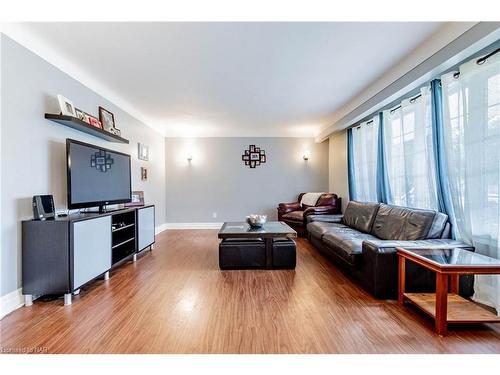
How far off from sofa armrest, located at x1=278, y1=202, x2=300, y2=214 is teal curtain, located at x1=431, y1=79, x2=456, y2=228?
334 centimetres

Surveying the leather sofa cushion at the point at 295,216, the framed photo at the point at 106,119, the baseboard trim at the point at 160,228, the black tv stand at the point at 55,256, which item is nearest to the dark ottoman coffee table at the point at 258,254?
the black tv stand at the point at 55,256

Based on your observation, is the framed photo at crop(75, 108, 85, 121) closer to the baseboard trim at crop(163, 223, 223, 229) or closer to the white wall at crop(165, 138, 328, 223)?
the white wall at crop(165, 138, 328, 223)

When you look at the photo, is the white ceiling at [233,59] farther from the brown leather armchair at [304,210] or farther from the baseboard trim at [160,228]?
the baseboard trim at [160,228]

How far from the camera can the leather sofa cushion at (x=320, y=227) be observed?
388 cm

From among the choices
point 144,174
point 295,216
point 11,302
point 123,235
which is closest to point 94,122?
point 123,235

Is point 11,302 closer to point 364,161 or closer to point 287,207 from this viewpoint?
point 287,207

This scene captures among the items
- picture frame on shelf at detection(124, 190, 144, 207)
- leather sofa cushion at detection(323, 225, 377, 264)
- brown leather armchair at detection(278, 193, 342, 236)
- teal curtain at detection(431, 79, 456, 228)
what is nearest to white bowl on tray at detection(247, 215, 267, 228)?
leather sofa cushion at detection(323, 225, 377, 264)

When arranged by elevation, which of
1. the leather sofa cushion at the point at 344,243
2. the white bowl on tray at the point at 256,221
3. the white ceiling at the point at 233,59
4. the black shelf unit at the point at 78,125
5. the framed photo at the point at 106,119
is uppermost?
the white ceiling at the point at 233,59

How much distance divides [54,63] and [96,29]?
2.92 ft

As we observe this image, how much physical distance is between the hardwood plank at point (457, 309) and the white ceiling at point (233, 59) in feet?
7.78

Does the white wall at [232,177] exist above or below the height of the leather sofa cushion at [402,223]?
above

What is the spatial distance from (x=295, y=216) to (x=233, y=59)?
354 centimetres

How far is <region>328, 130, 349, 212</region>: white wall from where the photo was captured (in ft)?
18.3
